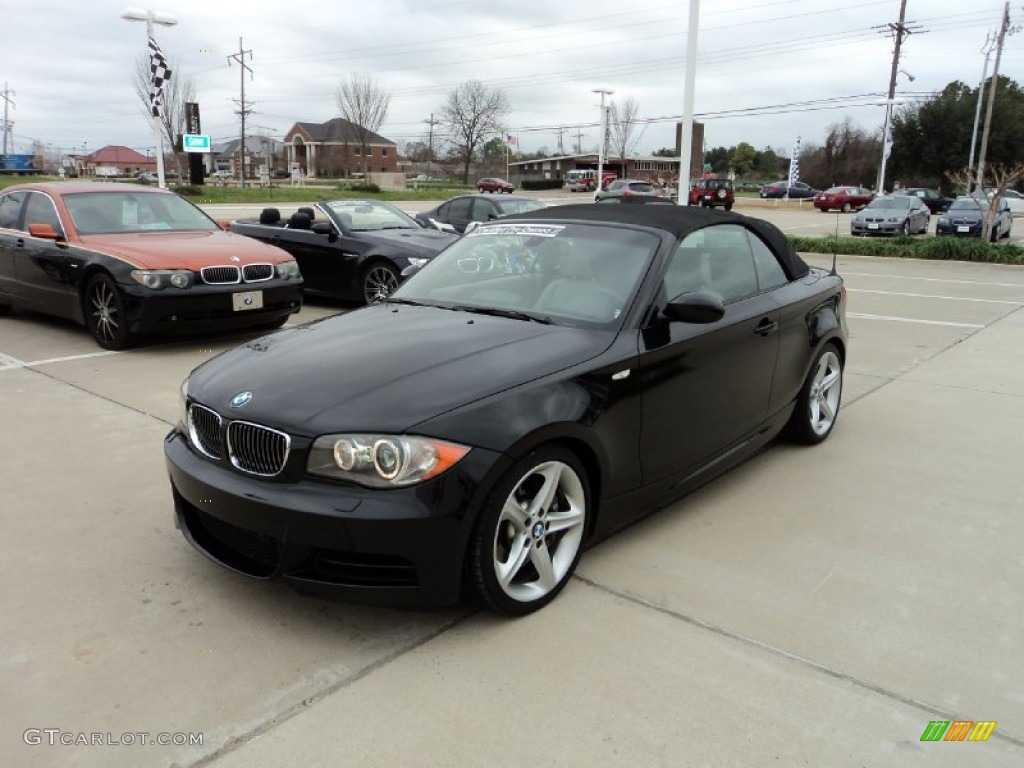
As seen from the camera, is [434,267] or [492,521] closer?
[492,521]

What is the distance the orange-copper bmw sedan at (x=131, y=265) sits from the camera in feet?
23.0

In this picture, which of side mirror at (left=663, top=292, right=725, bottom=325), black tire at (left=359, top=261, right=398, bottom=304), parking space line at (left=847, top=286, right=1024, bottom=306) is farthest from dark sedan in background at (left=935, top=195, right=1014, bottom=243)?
side mirror at (left=663, top=292, right=725, bottom=325)

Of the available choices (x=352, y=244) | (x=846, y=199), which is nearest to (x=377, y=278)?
(x=352, y=244)

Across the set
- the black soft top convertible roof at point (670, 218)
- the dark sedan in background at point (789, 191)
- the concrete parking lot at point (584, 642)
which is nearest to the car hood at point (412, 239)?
the black soft top convertible roof at point (670, 218)

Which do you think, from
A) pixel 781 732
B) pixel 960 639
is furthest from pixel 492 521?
pixel 960 639

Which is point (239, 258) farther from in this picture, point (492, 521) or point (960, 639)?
point (960, 639)

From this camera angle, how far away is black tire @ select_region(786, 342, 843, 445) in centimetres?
484

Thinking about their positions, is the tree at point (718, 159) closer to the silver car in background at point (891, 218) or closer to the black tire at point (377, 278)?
the silver car in background at point (891, 218)

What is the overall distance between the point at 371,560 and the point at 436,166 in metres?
92.9

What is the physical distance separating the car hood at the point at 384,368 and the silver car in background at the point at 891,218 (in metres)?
24.1

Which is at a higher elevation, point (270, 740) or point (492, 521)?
point (492, 521)

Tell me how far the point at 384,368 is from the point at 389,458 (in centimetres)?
51

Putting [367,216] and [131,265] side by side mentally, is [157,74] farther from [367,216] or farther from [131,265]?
[131,265]

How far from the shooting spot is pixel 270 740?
2.32 m
